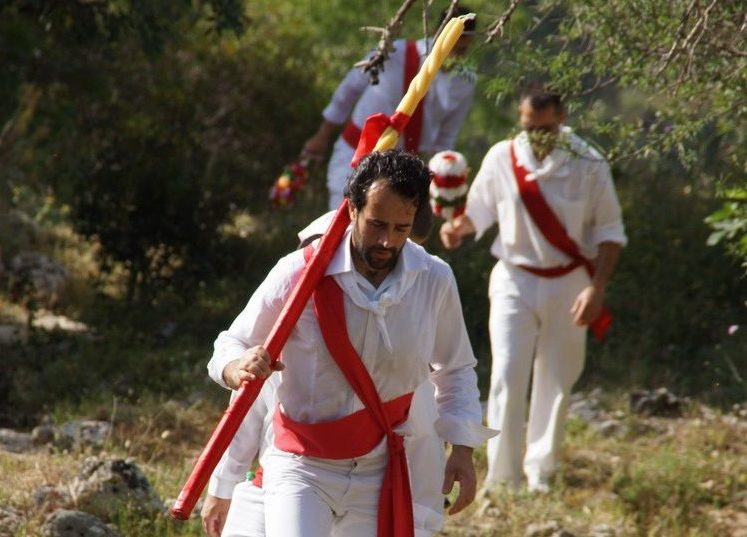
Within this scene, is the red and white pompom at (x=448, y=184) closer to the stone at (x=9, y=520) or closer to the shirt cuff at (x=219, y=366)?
the stone at (x=9, y=520)

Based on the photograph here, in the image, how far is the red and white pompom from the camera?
26.9ft

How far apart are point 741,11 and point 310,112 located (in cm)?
904

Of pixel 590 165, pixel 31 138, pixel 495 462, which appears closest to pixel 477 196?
pixel 590 165

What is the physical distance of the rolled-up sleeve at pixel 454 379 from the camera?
16.0ft

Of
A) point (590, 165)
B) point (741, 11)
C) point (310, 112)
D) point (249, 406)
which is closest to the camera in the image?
point (249, 406)

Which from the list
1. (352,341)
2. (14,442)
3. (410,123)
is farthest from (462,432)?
(410,123)

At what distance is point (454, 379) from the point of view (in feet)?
16.3

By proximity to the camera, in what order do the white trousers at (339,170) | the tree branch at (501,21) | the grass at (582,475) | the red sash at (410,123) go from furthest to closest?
the white trousers at (339,170) → the red sash at (410,123) → the grass at (582,475) → the tree branch at (501,21)

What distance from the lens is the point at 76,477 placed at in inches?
262

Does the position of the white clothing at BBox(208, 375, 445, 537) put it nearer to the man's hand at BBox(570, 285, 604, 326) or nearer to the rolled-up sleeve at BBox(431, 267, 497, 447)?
the rolled-up sleeve at BBox(431, 267, 497, 447)

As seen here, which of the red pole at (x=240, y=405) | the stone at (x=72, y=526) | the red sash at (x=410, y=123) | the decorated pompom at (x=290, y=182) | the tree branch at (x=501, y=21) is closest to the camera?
the red pole at (x=240, y=405)

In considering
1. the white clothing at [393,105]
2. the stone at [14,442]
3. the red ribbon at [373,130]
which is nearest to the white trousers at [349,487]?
the red ribbon at [373,130]

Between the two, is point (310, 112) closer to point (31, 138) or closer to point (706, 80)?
point (31, 138)

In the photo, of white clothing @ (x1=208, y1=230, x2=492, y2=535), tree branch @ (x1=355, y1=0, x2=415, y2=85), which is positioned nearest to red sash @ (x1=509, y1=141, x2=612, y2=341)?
tree branch @ (x1=355, y1=0, x2=415, y2=85)
